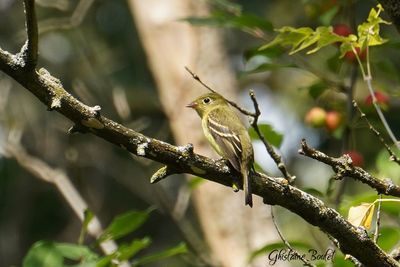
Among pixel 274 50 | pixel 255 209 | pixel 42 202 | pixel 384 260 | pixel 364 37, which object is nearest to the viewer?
pixel 384 260

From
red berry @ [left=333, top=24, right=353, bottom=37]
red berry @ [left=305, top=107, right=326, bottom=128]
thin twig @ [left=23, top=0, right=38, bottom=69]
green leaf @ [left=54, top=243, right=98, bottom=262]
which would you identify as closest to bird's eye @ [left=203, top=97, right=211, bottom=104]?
red berry @ [left=305, top=107, right=326, bottom=128]

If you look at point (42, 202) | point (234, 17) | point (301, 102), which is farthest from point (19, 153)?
point (301, 102)

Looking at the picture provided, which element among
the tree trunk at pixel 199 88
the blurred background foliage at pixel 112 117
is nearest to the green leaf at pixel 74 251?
the tree trunk at pixel 199 88

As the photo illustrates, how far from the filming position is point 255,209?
203 inches

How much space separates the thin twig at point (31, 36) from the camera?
80.1 inches

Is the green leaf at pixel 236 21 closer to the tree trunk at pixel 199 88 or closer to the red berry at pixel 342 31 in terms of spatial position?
the red berry at pixel 342 31

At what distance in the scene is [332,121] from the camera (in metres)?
4.14

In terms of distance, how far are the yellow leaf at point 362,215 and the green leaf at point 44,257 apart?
106 cm

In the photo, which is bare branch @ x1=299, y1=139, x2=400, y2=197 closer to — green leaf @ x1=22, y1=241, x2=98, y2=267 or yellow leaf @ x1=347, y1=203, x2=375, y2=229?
yellow leaf @ x1=347, y1=203, x2=375, y2=229

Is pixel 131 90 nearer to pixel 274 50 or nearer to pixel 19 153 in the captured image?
pixel 19 153

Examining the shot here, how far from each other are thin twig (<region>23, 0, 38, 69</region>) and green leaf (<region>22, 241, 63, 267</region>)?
1.09m

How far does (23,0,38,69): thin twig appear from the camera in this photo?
204 cm

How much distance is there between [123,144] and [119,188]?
7.05 m

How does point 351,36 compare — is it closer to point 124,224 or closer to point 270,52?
point 270,52
